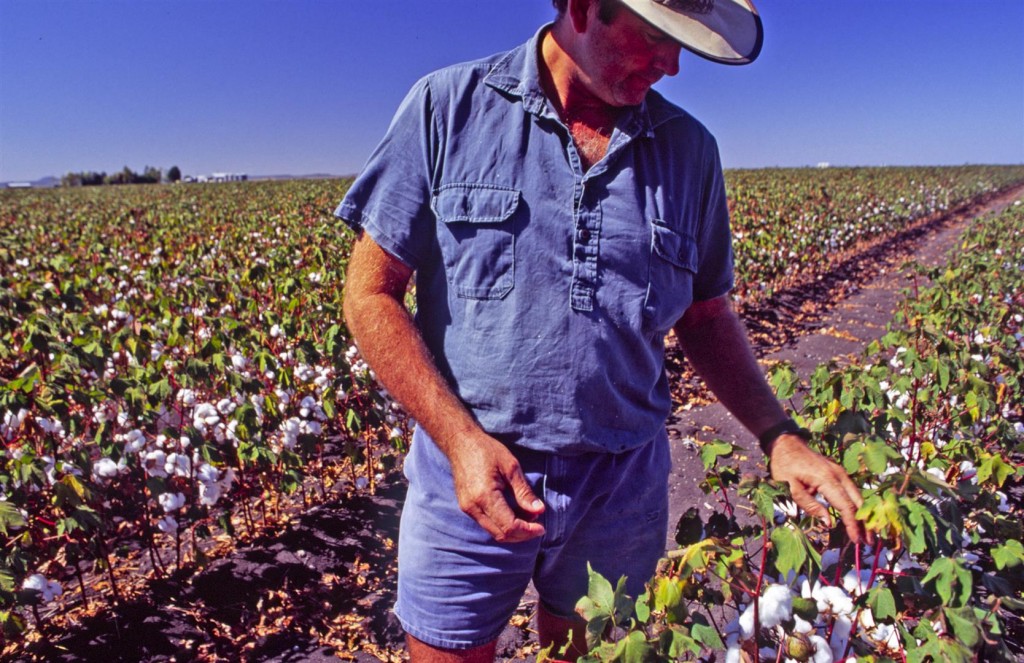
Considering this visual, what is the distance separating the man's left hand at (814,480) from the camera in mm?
1228

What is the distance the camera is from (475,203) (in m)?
1.34

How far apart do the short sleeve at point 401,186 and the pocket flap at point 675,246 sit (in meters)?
0.47

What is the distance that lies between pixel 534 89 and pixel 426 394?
25.5 inches

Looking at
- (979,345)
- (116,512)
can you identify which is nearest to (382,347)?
(116,512)

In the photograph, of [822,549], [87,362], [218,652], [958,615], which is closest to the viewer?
[958,615]

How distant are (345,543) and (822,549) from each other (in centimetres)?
270

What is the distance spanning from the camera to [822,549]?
57.9 inches

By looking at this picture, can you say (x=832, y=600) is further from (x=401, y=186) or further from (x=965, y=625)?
(x=401, y=186)

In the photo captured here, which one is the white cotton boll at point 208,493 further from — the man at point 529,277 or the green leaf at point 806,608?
the green leaf at point 806,608

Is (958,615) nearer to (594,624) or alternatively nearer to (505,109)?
(594,624)

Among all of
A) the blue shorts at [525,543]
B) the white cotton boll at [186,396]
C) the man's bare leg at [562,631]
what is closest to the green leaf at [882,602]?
the blue shorts at [525,543]

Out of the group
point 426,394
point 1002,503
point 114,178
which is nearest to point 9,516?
point 426,394

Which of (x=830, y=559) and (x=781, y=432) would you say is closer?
(x=830, y=559)

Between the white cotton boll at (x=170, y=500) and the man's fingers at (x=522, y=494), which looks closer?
the man's fingers at (x=522, y=494)
